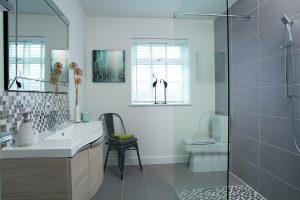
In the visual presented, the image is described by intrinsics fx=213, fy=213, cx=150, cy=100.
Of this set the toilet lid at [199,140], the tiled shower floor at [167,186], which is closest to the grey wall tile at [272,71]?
the toilet lid at [199,140]

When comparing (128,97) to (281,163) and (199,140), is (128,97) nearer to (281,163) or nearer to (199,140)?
(199,140)

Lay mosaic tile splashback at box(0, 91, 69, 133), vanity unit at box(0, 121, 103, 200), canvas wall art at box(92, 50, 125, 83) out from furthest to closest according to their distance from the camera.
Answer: canvas wall art at box(92, 50, 125, 83) → mosaic tile splashback at box(0, 91, 69, 133) → vanity unit at box(0, 121, 103, 200)

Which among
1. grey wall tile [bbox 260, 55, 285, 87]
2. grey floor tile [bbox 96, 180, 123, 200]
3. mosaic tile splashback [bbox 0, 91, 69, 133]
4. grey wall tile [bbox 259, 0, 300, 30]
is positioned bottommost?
grey floor tile [bbox 96, 180, 123, 200]

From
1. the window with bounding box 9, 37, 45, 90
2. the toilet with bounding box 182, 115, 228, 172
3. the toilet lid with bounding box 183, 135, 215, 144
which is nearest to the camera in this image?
the window with bounding box 9, 37, 45, 90

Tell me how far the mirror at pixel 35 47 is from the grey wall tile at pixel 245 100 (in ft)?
7.23

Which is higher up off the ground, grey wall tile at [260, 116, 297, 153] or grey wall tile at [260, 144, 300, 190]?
grey wall tile at [260, 116, 297, 153]

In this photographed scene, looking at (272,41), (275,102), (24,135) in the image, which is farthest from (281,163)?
(24,135)

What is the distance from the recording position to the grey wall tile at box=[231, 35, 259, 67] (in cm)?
256

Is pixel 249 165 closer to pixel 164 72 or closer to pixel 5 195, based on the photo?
pixel 164 72

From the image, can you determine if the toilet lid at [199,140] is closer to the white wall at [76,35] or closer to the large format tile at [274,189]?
the large format tile at [274,189]

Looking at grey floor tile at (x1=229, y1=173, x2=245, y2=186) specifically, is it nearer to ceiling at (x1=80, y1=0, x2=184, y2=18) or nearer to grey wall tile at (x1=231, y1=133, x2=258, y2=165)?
grey wall tile at (x1=231, y1=133, x2=258, y2=165)

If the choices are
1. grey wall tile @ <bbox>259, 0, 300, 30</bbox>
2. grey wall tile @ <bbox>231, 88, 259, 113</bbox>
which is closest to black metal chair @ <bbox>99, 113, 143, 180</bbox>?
grey wall tile @ <bbox>231, 88, 259, 113</bbox>

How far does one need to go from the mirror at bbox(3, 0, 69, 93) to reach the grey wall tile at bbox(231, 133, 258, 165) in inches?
90.6

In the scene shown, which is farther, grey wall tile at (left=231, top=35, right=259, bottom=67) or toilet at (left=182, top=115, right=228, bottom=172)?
grey wall tile at (left=231, top=35, right=259, bottom=67)
